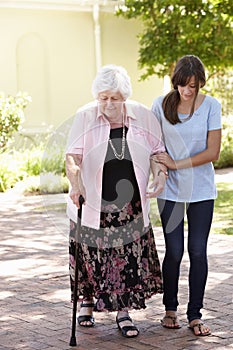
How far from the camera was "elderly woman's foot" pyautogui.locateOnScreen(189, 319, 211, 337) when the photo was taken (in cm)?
508

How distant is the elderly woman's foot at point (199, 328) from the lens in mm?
5078

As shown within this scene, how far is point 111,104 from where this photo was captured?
490 cm

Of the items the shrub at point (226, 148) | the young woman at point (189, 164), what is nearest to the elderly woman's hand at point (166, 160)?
the young woman at point (189, 164)

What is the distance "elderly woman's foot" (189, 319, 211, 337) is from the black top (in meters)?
0.86

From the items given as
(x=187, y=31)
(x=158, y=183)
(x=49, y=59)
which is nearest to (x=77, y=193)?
(x=158, y=183)

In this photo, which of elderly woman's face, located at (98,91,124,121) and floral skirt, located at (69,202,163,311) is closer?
elderly woman's face, located at (98,91,124,121)

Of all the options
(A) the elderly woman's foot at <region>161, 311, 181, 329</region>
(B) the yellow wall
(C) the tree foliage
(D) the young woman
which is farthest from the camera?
(B) the yellow wall

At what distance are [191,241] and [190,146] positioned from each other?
58cm

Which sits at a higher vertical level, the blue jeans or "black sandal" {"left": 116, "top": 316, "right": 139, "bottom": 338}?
the blue jeans

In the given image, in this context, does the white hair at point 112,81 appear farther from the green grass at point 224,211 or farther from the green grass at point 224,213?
the green grass at point 224,211

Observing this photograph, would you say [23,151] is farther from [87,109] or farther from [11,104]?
[87,109]

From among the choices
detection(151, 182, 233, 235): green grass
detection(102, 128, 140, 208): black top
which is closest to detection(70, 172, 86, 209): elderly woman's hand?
detection(102, 128, 140, 208): black top

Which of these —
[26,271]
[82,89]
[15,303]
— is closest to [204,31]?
[82,89]

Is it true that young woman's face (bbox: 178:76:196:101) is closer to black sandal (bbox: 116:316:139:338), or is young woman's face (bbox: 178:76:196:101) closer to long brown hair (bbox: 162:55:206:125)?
long brown hair (bbox: 162:55:206:125)
